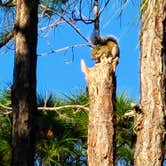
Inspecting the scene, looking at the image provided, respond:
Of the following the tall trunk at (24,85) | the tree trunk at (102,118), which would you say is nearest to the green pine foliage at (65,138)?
the tall trunk at (24,85)

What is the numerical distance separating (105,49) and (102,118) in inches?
21.9

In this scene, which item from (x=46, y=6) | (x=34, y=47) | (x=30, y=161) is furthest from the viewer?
(x=46, y=6)

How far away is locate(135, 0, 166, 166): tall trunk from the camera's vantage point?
13.3 feet

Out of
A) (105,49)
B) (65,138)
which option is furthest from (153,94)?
(65,138)

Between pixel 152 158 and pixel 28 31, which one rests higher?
pixel 28 31

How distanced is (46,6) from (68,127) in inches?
37.6

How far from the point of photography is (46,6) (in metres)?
5.50

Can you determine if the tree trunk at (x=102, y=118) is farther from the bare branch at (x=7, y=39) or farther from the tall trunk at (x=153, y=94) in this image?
the bare branch at (x=7, y=39)

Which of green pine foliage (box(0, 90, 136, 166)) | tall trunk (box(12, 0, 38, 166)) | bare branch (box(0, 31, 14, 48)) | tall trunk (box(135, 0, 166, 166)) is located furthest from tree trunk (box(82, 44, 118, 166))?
bare branch (box(0, 31, 14, 48))

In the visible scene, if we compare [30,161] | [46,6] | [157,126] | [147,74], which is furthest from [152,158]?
[46,6]

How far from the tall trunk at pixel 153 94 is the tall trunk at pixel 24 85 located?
909mm

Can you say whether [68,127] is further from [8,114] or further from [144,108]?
[144,108]

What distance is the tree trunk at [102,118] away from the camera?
13.6ft

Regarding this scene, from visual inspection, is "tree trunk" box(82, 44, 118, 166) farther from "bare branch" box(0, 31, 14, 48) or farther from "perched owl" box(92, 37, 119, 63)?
"bare branch" box(0, 31, 14, 48)
